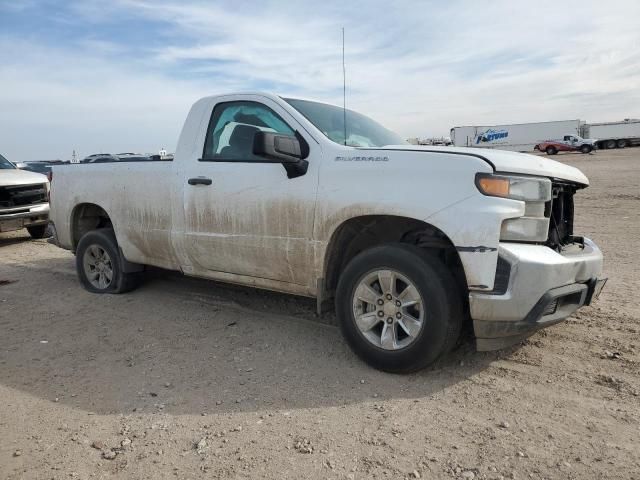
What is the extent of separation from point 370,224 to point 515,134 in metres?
55.9

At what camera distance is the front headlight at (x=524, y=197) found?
10.2ft

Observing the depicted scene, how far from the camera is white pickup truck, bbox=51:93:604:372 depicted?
10.3ft

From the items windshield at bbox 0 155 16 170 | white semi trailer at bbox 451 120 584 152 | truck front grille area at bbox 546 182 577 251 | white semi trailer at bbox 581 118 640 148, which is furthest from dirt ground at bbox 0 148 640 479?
white semi trailer at bbox 581 118 640 148

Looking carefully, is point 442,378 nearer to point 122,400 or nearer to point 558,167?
point 558,167

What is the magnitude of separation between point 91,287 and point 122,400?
2.98 m

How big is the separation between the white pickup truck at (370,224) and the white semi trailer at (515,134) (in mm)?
50251

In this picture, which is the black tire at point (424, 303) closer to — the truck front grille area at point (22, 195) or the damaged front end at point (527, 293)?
the damaged front end at point (527, 293)

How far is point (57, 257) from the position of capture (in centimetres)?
835

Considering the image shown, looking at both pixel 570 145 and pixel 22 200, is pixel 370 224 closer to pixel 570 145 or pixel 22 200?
pixel 22 200

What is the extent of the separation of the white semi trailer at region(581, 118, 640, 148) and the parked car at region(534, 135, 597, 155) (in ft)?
18.8

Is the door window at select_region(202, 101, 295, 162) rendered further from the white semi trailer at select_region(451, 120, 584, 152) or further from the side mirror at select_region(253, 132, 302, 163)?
the white semi trailer at select_region(451, 120, 584, 152)

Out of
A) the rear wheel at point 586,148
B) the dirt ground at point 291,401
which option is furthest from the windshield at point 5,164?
the rear wheel at point 586,148

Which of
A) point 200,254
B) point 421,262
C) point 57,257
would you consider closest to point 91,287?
point 200,254

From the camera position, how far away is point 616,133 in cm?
5059
